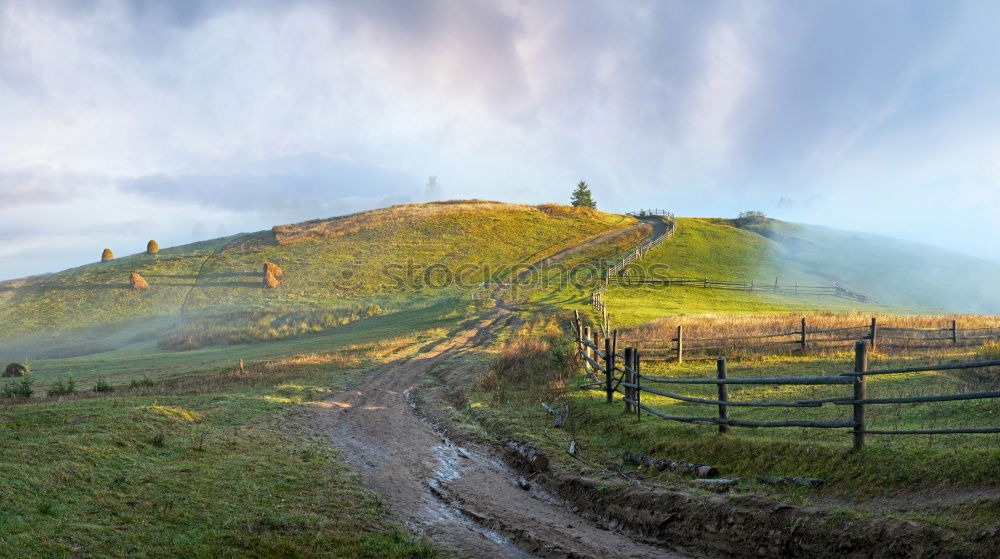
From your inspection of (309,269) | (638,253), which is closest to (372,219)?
(309,269)

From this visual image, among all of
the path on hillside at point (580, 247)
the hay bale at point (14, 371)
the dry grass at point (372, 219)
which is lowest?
the hay bale at point (14, 371)

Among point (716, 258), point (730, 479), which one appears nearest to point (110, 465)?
point (730, 479)

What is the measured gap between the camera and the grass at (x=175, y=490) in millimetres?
7684

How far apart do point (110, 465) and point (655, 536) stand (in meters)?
9.93

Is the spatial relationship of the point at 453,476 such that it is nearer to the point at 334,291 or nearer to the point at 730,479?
the point at 730,479

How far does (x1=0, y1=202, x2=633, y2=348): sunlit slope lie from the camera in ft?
194

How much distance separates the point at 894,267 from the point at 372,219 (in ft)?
255

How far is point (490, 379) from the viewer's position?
22.5 metres

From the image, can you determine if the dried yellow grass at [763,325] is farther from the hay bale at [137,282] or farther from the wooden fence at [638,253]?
the hay bale at [137,282]

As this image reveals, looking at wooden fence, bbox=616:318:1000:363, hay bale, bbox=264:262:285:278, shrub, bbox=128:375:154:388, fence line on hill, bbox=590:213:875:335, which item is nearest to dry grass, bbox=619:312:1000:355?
wooden fence, bbox=616:318:1000:363

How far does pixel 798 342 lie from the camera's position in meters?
24.2

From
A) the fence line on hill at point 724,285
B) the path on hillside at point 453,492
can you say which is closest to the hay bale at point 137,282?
the fence line on hill at point 724,285

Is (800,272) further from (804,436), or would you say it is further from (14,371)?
(14,371)

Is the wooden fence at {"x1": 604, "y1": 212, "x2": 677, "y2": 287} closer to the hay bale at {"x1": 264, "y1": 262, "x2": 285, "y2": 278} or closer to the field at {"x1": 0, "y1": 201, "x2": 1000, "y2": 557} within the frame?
the field at {"x1": 0, "y1": 201, "x2": 1000, "y2": 557}
